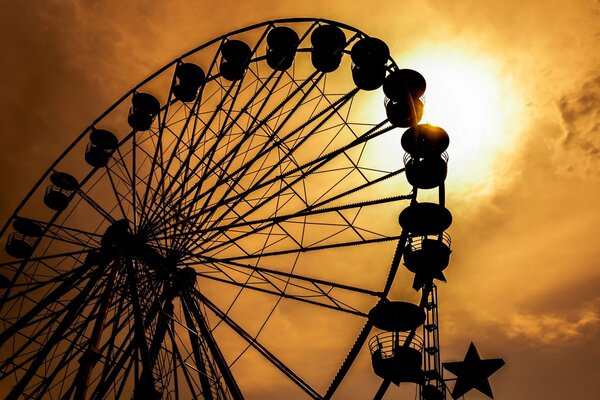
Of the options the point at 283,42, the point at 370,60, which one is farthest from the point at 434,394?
the point at 283,42

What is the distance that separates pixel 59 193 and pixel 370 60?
11.6 metres

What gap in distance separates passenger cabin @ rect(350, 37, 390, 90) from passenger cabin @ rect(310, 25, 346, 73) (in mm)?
529

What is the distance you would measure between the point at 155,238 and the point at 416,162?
7.32 m

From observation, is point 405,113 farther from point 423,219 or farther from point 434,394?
point 434,394

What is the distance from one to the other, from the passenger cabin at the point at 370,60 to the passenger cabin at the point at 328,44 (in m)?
0.53

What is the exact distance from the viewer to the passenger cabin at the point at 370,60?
13992 millimetres

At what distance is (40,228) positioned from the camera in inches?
686

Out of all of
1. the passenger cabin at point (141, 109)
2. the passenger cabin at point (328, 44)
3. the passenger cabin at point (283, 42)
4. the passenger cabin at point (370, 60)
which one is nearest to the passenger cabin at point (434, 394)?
the passenger cabin at point (370, 60)

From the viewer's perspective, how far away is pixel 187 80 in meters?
16.1

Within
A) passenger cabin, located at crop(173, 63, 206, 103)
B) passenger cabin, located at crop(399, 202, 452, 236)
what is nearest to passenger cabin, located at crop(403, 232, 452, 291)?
passenger cabin, located at crop(399, 202, 452, 236)

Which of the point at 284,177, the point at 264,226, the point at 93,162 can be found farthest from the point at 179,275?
the point at 93,162

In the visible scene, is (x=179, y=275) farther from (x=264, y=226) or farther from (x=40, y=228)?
(x=40, y=228)

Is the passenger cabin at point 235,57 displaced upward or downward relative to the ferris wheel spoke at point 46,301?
upward

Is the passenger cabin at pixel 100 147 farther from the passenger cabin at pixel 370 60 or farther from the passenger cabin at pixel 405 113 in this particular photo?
the passenger cabin at pixel 405 113
